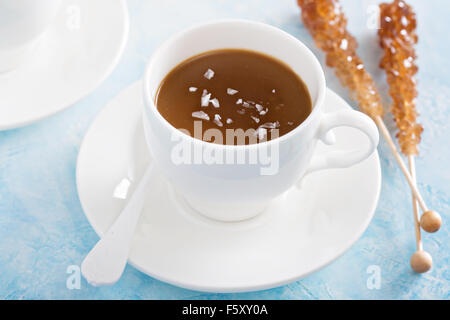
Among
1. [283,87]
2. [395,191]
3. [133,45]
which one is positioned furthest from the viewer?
[133,45]

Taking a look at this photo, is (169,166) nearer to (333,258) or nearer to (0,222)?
(333,258)

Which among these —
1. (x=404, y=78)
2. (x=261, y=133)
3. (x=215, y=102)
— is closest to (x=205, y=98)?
(x=215, y=102)

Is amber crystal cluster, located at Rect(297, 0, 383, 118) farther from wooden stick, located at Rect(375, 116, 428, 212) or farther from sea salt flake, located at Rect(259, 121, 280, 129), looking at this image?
sea salt flake, located at Rect(259, 121, 280, 129)

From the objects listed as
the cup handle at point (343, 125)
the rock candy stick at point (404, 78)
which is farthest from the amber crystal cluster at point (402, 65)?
the cup handle at point (343, 125)

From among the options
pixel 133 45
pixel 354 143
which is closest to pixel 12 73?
pixel 133 45

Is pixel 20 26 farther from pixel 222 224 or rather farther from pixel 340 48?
pixel 340 48

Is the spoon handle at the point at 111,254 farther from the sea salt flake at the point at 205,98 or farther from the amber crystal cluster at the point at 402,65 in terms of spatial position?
the amber crystal cluster at the point at 402,65

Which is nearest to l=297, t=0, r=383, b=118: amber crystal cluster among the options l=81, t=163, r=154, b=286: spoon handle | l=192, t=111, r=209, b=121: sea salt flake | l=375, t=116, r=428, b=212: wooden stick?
l=375, t=116, r=428, b=212: wooden stick
